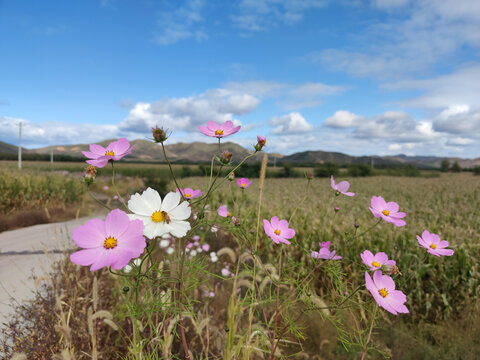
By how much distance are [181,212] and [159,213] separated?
0.31 feet

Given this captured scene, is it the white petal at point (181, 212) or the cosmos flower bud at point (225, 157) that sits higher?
the cosmos flower bud at point (225, 157)

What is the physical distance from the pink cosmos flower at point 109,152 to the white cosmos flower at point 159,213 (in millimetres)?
174

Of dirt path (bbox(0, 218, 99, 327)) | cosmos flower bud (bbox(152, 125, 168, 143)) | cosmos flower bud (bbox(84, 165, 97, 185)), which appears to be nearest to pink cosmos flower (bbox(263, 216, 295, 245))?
cosmos flower bud (bbox(152, 125, 168, 143))

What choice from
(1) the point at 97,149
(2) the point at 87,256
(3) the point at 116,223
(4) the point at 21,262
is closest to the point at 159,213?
(3) the point at 116,223

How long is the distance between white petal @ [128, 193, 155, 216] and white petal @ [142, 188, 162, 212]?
12 millimetres

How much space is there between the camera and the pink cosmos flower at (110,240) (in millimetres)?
823

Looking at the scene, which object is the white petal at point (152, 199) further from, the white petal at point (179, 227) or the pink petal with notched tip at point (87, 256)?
the pink petal with notched tip at point (87, 256)

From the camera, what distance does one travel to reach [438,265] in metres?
4.04

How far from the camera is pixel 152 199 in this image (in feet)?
3.60

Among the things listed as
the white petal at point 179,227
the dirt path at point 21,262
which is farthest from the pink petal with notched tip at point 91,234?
the dirt path at point 21,262

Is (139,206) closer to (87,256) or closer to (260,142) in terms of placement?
(87,256)

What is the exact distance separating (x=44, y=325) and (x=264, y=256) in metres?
3.76

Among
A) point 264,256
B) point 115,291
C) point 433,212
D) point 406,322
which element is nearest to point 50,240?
point 115,291

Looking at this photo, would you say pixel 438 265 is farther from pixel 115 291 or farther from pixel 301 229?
pixel 115 291
